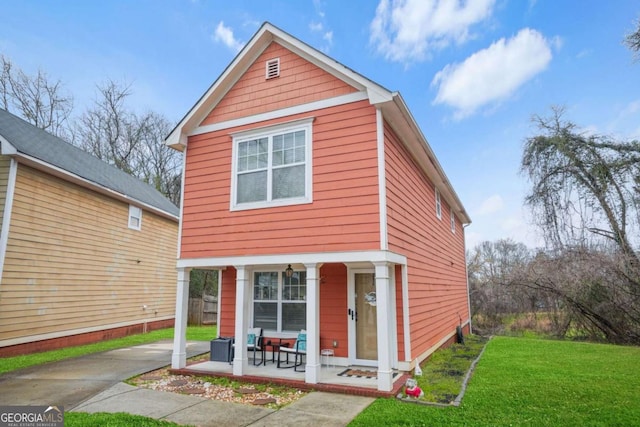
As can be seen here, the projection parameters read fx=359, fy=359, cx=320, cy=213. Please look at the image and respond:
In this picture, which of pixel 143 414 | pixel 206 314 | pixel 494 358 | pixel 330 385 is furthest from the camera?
pixel 206 314

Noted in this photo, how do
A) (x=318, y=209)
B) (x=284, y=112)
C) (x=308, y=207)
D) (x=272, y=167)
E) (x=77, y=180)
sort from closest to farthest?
(x=318, y=209)
(x=308, y=207)
(x=272, y=167)
(x=284, y=112)
(x=77, y=180)

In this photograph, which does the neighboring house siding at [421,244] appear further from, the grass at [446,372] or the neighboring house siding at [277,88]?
the neighboring house siding at [277,88]

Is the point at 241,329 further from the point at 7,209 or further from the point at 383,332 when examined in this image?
the point at 7,209

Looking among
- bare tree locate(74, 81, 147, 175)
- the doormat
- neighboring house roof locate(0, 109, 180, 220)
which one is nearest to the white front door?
the doormat

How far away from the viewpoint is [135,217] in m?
14.6

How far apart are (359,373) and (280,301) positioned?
2531 mm


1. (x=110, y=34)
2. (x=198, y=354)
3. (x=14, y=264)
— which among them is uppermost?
(x=110, y=34)

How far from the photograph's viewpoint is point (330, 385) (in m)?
6.02

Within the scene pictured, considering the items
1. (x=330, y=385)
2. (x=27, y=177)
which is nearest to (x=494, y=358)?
(x=330, y=385)

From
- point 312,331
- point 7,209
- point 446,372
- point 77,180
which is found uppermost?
point 77,180

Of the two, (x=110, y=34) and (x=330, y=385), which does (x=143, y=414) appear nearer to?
(x=330, y=385)

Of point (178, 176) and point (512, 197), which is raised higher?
point (178, 176)

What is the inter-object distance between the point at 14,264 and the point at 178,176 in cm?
1737
